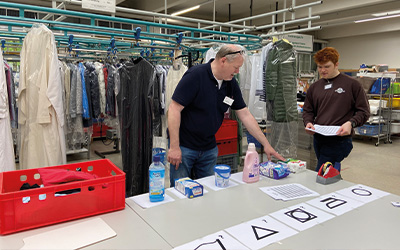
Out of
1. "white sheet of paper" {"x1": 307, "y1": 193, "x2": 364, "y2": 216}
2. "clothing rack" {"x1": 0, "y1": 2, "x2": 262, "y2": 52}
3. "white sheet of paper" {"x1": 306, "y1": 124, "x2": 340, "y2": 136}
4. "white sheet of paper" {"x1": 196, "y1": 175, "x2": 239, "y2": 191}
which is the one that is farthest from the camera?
"white sheet of paper" {"x1": 306, "y1": 124, "x2": 340, "y2": 136}

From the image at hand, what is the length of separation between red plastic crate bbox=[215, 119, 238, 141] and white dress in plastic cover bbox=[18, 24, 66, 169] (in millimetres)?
2035

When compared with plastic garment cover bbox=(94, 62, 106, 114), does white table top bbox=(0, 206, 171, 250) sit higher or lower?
lower

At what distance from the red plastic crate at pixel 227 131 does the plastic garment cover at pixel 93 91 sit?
2159 mm

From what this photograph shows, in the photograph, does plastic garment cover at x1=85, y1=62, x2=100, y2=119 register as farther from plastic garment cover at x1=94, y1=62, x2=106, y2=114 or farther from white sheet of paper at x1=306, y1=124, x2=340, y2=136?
white sheet of paper at x1=306, y1=124, x2=340, y2=136

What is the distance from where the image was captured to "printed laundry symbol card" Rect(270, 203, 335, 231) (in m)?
1.39

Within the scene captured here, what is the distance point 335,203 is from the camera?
1.63 meters

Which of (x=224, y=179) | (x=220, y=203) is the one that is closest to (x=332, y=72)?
(x=224, y=179)

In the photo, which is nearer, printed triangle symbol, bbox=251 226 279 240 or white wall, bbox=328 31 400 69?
printed triangle symbol, bbox=251 226 279 240

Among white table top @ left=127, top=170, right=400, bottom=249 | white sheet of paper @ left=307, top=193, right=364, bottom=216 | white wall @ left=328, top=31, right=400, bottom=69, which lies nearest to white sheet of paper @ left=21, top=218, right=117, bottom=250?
white table top @ left=127, top=170, right=400, bottom=249

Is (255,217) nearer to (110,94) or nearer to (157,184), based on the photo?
(157,184)

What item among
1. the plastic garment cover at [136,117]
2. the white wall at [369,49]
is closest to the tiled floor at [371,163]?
the plastic garment cover at [136,117]

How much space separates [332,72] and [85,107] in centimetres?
355

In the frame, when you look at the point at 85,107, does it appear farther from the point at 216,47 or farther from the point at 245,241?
the point at 245,241

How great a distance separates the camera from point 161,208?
153 cm
